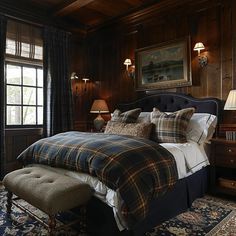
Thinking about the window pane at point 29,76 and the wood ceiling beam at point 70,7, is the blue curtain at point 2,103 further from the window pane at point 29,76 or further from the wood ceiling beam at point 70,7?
the wood ceiling beam at point 70,7

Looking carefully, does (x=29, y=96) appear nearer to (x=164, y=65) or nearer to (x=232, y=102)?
(x=164, y=65)

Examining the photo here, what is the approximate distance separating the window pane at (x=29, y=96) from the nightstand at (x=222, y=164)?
3.17 meters

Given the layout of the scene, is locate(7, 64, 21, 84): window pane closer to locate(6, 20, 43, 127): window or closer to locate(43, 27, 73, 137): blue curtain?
locate(6, 20, 43, 127): window

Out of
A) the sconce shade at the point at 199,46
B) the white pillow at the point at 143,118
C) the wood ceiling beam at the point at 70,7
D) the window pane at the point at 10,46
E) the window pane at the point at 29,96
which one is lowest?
the white pillow at the point at 143,118

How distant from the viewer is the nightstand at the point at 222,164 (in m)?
2.83

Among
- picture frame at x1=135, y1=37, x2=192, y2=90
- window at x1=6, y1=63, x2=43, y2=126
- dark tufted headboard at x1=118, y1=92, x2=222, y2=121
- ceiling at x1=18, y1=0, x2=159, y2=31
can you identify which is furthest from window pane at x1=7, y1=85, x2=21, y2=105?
picture frame at x1=135, y1=37, x2=192, y2=90

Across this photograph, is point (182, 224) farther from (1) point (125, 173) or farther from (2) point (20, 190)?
(2) point (20, 190)

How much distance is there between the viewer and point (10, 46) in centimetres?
393

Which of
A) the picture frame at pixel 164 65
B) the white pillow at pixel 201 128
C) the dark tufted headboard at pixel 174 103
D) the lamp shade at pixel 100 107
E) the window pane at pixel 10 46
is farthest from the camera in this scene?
the lamp shade at pixel 100 107

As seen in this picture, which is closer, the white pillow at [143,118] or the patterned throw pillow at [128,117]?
the patterned throw pillow at [128,117]

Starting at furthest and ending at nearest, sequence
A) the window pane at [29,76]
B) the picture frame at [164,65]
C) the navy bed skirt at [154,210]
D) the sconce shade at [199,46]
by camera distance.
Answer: the window pane at [29,76], the picture frame at [164,65], the sconce shade at [199,46], the navy bed skirt at [154,210]

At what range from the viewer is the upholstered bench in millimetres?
1796

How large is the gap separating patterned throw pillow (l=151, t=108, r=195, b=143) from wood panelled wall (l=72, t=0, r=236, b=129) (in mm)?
771

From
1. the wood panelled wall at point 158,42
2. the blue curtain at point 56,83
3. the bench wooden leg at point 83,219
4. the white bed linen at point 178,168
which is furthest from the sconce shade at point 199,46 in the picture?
the bench wooden leg at point 83,219
